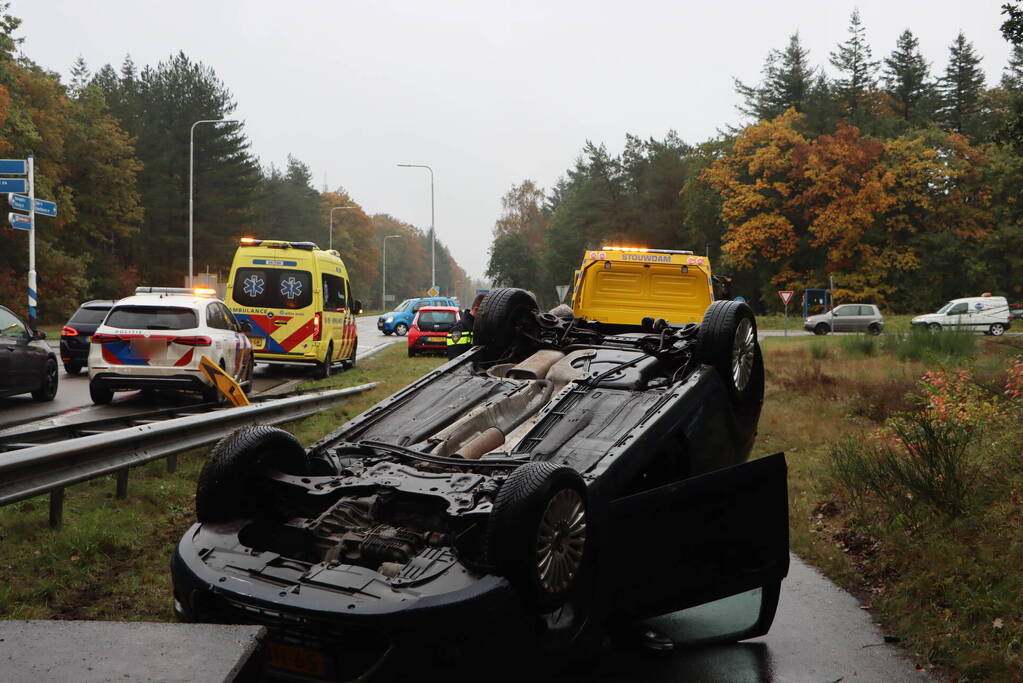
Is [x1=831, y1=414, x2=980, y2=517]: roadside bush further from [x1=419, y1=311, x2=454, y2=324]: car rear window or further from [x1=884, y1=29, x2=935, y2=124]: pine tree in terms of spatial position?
[x1=884, y1=29, x2=935, y2=124]: pine tree

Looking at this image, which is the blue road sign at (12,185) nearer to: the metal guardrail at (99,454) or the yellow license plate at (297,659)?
the metal guardrail at (99,454)

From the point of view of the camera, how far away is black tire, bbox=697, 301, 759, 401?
5531 millimetres

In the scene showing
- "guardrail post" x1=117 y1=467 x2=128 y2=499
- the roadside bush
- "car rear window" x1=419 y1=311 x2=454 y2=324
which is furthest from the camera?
"car rear window" x1=419 y1=311 x2=454 y2=324

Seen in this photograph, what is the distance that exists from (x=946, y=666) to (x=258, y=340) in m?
15.2

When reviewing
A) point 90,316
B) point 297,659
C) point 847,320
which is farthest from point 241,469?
point 847,320

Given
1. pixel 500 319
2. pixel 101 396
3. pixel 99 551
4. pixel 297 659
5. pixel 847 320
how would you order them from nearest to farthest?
pixel 297 659, pixel 99 551, pixel 500 319, pixel 101 396, pixel 847 320

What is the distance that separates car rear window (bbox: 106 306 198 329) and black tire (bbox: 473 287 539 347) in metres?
6.48

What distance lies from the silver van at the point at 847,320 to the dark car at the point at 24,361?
111 ft

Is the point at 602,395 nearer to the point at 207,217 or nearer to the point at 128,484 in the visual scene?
the point at 128,484

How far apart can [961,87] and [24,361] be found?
6545 centimetres

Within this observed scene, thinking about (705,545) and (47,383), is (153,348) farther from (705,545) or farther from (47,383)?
(705,545)

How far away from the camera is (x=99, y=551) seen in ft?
18.0

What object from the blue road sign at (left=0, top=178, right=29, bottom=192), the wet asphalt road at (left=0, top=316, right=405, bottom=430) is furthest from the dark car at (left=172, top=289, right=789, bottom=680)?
the blue road sign at (left=0, top=178, right=29, bottom=192)

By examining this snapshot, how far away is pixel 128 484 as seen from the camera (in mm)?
6883
